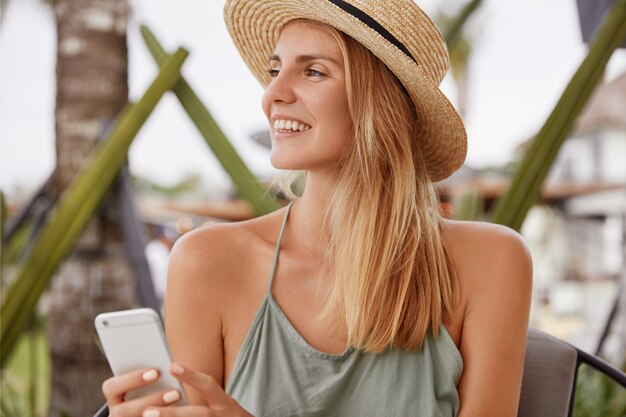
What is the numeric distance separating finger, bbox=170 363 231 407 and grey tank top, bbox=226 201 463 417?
0.25 m

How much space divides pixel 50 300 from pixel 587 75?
201 centimetres

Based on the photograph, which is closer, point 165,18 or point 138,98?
point 138,98

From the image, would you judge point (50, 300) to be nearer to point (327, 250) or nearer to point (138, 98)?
Result: point (138, 98)

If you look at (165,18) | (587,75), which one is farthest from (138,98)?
(165,18)

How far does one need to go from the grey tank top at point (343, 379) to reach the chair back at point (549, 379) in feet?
0.69

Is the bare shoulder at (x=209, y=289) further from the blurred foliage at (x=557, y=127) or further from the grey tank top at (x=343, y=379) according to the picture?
the blurred foliage at (x=557, y=127)

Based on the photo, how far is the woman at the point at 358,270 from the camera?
122 centimetres

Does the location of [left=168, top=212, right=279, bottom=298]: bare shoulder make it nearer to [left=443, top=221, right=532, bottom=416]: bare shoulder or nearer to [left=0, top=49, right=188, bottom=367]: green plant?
[left=443, top=221, right=532, bottom=416]: bare shoulder

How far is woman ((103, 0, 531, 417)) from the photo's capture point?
1219 mm

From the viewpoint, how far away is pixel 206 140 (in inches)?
81.1

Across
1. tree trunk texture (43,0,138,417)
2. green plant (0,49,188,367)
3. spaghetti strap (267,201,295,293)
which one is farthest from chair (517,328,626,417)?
tree trunk texture (43,0,138,417)

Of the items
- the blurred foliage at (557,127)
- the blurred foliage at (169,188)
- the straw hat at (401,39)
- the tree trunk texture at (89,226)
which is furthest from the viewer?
the blurred foliage at (169,188)

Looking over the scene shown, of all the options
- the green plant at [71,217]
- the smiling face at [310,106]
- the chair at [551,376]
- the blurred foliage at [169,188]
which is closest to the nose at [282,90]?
the smiling face at [310,106]

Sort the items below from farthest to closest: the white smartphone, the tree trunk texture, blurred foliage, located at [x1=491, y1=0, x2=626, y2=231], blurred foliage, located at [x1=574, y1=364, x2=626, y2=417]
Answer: the tree trunk texture < blurred foliage, located at [x1=574, y1=364, x2=626, y2=417] < blurred foliage, located at [x1=491, y1=0, x2=626, y2=231] < the white smartphone
